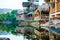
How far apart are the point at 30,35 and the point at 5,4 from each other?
42cm

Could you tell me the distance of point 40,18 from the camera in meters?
1.77

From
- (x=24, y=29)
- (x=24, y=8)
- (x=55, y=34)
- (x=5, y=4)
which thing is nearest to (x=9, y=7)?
(x=5, y=4)

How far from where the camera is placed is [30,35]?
5.79 ft

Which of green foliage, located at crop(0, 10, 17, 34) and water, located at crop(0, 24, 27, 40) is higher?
green foliage, located at crop(0, 10, 17, 34)

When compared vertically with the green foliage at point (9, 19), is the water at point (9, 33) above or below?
below

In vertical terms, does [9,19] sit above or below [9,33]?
above

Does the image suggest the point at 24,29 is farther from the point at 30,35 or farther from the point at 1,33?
the point at 1,33

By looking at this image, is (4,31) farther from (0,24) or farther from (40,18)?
(40,18)

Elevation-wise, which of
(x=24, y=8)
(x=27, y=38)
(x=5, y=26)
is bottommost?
(x=27, y=38)

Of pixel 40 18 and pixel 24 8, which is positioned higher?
pixel 24 8

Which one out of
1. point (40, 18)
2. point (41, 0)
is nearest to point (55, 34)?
point (40, 18)

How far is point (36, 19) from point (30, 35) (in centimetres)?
18

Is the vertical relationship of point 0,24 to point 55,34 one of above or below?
above

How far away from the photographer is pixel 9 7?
5.79ft
